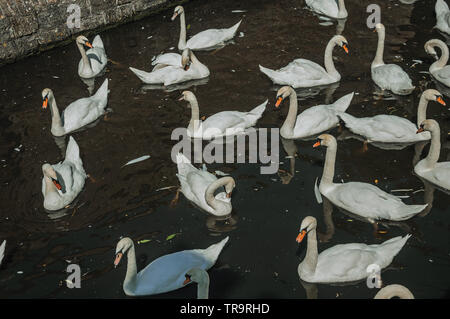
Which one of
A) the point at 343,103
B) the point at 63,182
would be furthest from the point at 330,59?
the point at 63,182

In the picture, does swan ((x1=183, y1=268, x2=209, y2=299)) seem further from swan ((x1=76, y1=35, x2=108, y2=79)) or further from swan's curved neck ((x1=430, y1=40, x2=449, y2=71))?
swan's curved neck ((x1=430, y1=40, x2=449, y2=71))

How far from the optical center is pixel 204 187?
889cm

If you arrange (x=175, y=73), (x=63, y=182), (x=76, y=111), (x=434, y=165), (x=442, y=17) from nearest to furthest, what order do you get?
(x=63, y=182) → (x=434, y=165) → (x=76, y=111) → (x=175, y=73) → (x=442, y=17)

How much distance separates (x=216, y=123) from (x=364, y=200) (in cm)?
347

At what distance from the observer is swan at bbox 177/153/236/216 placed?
852cm

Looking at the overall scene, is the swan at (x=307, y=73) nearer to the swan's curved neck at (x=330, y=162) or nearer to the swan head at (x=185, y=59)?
the swan head at (x=185, y=59)

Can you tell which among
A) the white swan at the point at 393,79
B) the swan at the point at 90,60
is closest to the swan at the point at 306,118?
the white swan at the point at 393,79

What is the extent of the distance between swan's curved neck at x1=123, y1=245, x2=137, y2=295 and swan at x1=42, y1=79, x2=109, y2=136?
4.50 m

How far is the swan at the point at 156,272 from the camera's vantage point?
7348 millimetres

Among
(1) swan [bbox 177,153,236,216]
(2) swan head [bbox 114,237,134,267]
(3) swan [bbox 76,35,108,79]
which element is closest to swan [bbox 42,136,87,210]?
A: (1) swan [bbox 177,153,236,216]

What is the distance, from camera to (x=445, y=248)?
7977 millimetres

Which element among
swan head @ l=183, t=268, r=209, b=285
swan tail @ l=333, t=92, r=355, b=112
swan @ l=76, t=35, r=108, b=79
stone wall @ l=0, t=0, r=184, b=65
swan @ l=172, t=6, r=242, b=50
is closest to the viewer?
swan head @ l=183, t=268, r=209, b=285

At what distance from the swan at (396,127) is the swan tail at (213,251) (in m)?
3.99

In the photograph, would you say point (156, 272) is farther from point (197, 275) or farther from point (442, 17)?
point (442, 17)
